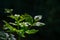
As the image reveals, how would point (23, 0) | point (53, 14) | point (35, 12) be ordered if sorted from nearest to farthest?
point (53, 14) → point (23, 0) → point (35, 12)

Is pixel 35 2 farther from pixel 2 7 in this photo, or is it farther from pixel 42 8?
pixel 2 7

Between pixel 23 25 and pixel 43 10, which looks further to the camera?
pixel 43 10

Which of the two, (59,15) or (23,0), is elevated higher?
(23,0)

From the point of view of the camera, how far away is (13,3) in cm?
133

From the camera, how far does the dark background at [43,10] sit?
1.20 m

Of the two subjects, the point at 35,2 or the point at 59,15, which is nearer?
the point at 59,15

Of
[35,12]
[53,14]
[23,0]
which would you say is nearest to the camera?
[53,14]

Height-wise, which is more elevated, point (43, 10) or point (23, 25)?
point (43, 10)

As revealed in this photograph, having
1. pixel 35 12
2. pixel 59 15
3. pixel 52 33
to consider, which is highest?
pixel 35 12

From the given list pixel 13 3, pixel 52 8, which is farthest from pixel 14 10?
pixel 52 8

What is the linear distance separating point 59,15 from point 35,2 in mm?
223

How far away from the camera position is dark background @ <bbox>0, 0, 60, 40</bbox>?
1195mm

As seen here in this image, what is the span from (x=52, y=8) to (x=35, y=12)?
0.86 feet

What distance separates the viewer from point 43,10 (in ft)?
4.53
